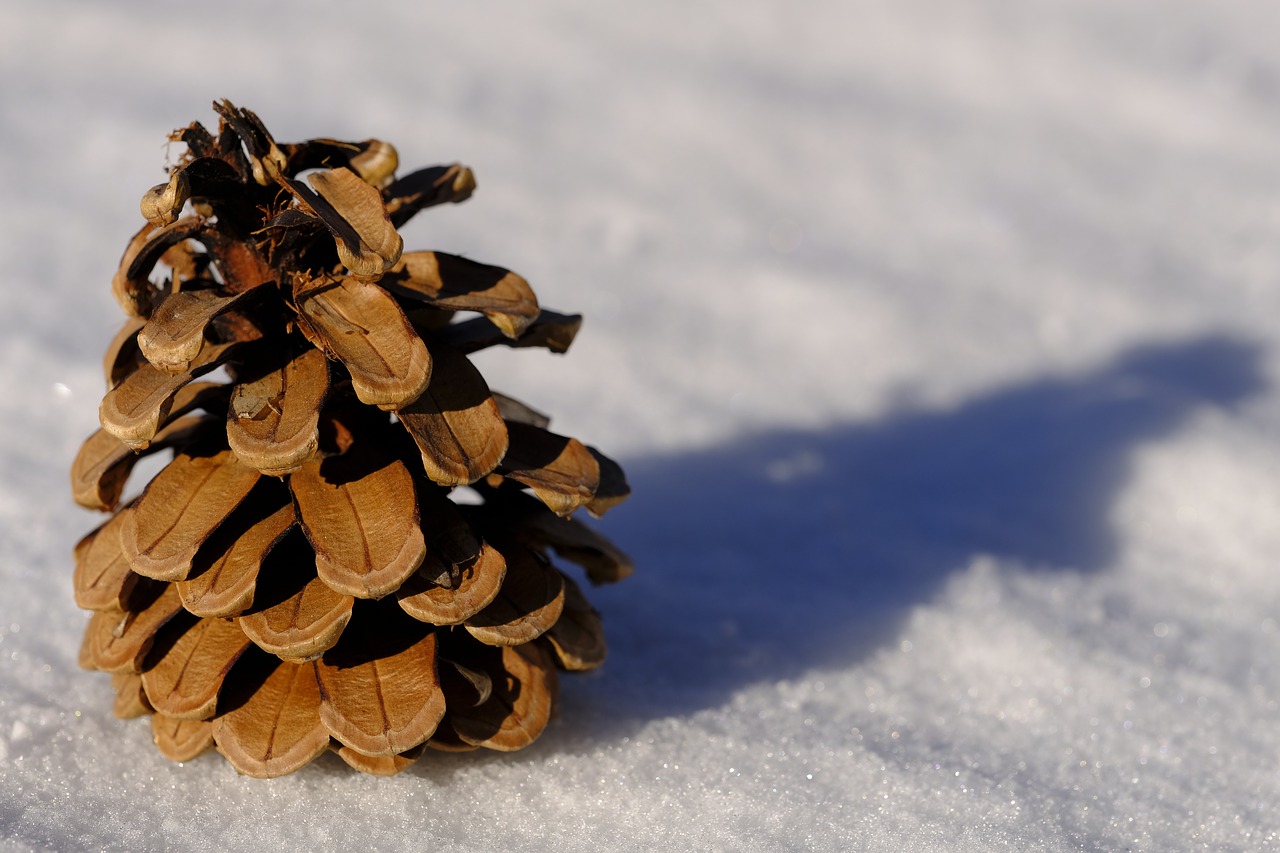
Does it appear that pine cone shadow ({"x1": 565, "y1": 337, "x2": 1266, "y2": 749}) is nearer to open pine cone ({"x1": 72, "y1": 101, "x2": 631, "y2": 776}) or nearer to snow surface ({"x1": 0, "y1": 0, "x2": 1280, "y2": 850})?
snow surface ({"x1": 0, "y1": 0, "x2": 1280, "y2": 850})

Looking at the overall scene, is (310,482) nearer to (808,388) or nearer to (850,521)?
(850,521)

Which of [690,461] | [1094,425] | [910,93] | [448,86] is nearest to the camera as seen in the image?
[690,461]

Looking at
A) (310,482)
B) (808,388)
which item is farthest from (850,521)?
(310,482)

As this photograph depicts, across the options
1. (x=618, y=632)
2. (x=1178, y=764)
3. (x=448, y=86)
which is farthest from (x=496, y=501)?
(x=448, y=86)

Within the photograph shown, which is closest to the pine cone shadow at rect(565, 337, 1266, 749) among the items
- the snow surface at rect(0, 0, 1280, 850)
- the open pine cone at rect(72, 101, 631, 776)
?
the snow surface at rect(0, 0, 1280, 850)

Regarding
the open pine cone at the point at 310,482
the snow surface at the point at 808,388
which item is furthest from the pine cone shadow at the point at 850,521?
the open pine cone at the point at 310,482

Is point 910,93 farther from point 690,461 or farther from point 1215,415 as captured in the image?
point 690,461
